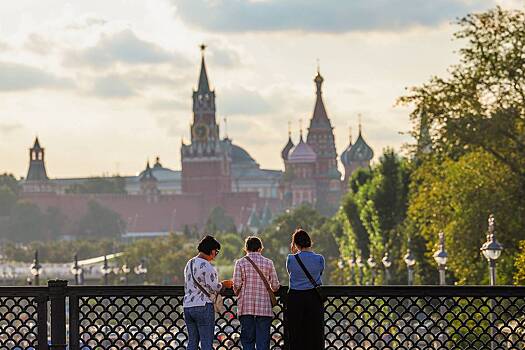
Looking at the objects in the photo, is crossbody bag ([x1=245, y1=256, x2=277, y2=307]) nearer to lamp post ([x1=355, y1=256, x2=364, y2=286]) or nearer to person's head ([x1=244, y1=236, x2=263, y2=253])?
person's head ([x1=244, y1=236, x2=263, y2=253])

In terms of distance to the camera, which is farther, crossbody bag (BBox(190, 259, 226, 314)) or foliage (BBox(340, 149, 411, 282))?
foliage (BBox(340, 149, 411, 282))

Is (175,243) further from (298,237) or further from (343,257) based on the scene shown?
(298,237)

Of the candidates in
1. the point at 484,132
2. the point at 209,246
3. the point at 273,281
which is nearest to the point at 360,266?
the point at 484,132

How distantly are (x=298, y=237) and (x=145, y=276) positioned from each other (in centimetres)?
10653

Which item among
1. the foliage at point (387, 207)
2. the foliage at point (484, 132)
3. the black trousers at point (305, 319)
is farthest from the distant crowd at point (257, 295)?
the foliage at point (387, 207)

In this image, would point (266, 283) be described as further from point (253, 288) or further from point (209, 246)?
point (209, 246)

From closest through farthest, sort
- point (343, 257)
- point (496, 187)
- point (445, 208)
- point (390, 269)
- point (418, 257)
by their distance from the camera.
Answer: point (496, 187) < point (445, 208) < point (418, 257) < point (390, 269) < point (343, 257)

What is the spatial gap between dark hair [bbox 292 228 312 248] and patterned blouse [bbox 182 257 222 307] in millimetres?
880

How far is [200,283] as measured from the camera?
17.5m

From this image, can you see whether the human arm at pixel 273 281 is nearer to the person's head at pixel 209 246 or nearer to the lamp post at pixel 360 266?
the person's head at pixel 209 246

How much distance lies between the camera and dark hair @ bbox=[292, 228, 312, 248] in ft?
57.2

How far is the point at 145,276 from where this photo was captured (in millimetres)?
123438

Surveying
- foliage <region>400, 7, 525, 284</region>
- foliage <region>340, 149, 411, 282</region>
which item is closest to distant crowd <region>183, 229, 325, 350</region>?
foliage <region>400, 7, 525, 284</region>

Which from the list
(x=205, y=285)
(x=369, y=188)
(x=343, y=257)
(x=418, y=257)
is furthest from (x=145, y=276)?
(x=205, y=285)
